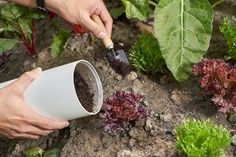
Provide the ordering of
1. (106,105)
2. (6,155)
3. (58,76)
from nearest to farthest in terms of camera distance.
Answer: (58,76) < (106,105) < (6,155)

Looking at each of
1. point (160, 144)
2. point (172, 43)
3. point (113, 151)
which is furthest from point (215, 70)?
point (113, 151)

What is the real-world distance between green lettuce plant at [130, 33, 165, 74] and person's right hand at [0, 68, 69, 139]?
468 millimetres

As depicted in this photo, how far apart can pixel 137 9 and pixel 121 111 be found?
0.51 metres

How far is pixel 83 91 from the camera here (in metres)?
2.29

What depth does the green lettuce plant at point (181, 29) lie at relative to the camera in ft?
7.59

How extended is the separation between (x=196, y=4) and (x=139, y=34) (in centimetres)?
35

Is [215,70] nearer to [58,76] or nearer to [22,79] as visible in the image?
[58,76]

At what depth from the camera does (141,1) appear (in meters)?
2.42

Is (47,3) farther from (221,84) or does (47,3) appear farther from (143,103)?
(221,84)

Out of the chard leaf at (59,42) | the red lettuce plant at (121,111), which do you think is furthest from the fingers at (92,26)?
the chard leaf at (59,42)

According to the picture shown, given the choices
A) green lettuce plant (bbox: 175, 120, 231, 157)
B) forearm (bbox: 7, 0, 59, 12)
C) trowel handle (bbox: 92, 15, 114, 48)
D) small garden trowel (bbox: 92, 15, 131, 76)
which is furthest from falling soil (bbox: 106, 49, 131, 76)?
green lettuce plant (bbox: 175, 120, 231, 157)

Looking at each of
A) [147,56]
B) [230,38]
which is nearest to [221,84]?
[230,38]

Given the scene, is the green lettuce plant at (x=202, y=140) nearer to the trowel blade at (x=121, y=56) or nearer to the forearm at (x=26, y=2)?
the trowel blade at (x=121, y=56)

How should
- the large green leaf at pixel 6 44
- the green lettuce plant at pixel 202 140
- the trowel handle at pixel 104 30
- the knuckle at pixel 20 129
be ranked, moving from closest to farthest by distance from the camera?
1. the green lettuce plant at pixel 202 140
2. the knuckle at pixel 20 129
3. the trowel handle at pixel 104 30
4. the large green leaf at pixel 6 44
